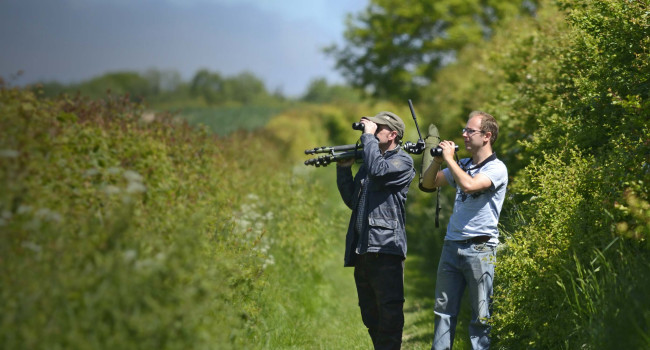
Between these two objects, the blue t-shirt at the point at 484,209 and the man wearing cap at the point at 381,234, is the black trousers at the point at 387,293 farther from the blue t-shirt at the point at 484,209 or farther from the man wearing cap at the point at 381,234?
the blue t-shirt at the point at 484,209

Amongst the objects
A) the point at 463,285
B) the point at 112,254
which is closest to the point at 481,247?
the point at 463,285

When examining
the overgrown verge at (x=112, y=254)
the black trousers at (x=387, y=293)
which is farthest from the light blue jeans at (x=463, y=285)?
the overgrown verge at (x=112, y=254)

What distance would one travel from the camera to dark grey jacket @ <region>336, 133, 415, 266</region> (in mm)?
5297

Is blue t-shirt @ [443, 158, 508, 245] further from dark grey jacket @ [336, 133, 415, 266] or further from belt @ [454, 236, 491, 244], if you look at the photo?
dark grey jacket @ [336, 133, 415, 266]

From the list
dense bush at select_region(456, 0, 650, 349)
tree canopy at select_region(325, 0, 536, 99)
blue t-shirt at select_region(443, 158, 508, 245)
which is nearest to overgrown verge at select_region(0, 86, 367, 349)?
blue t-shirt at select_region(443, 158, 508, 245)

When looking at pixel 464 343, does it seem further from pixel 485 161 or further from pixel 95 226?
pixel 95 226

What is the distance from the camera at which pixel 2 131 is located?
→ 12.0ft

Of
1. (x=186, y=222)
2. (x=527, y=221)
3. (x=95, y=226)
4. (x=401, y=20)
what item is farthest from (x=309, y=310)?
(x=401, y=20)

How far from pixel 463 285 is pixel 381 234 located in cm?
79

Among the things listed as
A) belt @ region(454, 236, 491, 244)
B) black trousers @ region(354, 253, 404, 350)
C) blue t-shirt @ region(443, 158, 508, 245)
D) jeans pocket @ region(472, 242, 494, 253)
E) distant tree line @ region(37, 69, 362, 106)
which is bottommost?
black trousers @ region(354, 253, 404, 350)

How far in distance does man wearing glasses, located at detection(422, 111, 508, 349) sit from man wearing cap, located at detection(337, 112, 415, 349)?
13.1 inches

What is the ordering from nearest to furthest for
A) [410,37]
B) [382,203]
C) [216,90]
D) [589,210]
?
1. [589,210]
2. [382,203]
3. [410,37]
4. [216,90]

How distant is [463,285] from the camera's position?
17.6ft

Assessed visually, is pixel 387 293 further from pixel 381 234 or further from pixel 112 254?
pixel 112 254
